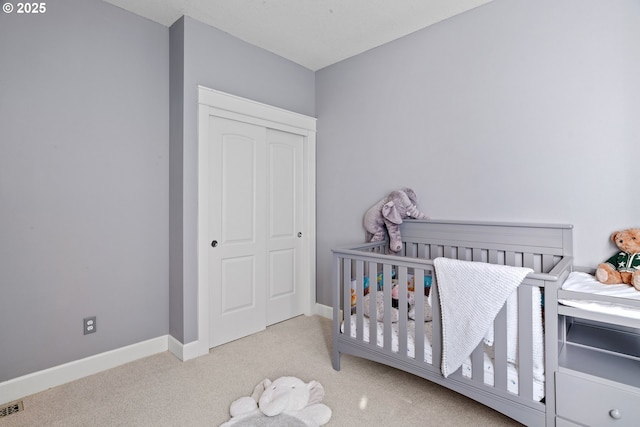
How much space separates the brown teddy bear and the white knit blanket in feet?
1.75

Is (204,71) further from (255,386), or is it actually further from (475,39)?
(255,386)

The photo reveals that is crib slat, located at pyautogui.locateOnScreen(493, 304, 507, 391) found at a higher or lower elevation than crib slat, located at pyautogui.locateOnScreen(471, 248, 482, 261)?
lower

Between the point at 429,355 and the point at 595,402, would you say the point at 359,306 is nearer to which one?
the point at 429,355

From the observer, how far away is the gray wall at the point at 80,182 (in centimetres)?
192

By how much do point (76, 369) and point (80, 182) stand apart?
1.21 metres

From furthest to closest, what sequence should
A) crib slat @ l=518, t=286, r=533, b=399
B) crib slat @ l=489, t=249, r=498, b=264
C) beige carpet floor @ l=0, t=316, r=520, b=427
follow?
crib slat @ l=489, t=249, r=498, b=264, beige carpet floor @ l=0, t=316, r=520, b=427, crib slat @ l=518, t=286, r=533, b=399

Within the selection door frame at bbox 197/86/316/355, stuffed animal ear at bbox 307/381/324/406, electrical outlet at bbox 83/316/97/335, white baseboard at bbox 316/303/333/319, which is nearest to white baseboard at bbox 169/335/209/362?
door frame at bbox 197/86/316/355

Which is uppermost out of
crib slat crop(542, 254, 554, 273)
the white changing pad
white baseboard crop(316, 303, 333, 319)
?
crib slat crop(542, 254, 554, 273)

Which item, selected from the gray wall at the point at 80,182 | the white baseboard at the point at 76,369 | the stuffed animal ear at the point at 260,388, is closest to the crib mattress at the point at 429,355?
the stuffed animal ear at the point at 260,388

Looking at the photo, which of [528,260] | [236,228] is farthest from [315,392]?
[528,260]

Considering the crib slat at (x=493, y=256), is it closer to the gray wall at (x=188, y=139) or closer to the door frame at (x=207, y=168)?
the door frame at (x=207, y=168)

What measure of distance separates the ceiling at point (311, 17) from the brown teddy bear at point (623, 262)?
1.66 m

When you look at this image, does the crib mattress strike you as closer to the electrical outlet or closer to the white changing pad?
the white changing pad

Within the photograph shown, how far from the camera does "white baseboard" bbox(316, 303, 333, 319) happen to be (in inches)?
127
